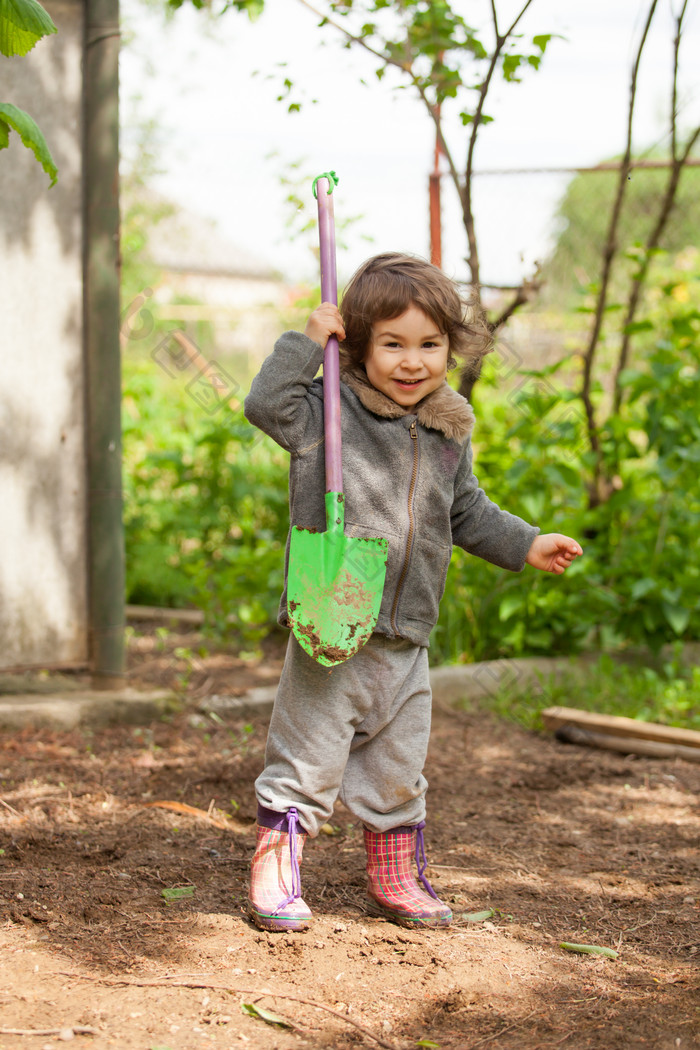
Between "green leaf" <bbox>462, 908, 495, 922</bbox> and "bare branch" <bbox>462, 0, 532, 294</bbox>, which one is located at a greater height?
"bare branch" <bbox>462, 0, 532, 294</bbox>

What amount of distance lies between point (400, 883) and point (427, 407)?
1.05m

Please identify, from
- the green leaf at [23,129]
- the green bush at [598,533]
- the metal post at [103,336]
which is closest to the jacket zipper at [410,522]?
the green leaf at [23,129]

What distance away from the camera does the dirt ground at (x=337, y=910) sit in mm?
1665

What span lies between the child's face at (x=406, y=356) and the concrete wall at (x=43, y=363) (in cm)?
165

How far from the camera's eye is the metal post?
130 inches

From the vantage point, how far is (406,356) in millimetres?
2027

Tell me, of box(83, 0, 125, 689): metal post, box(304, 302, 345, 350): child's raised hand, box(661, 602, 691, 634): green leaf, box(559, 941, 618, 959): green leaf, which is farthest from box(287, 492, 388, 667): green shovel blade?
box(661, 602, 691, 634): green leaf

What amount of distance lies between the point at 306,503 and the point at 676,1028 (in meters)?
1.19

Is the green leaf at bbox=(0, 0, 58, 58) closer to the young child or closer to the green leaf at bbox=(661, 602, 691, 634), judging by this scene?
the young child

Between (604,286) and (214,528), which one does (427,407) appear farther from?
(214,528)

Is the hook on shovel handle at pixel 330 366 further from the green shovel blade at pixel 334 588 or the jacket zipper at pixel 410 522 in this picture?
the jacket zipper at pixel 410 522

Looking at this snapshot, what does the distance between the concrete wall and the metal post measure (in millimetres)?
45

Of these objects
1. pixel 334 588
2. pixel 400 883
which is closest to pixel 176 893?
pixel 400 883

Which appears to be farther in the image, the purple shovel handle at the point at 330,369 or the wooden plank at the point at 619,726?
the wooden plank at the point at 619,726
